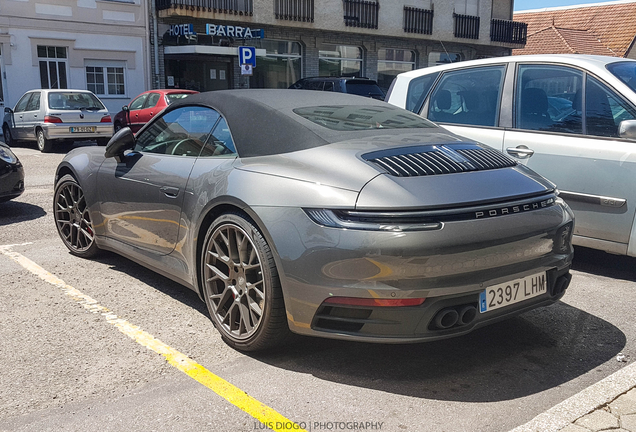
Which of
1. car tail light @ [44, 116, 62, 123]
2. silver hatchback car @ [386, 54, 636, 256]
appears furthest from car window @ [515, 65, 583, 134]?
car tail light @ [44, 116, 62, 123]

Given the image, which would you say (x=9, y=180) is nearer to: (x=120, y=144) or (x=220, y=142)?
(x=120, y=144)

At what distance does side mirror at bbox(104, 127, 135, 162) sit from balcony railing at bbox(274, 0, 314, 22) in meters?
22.9

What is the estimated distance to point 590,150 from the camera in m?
4.88

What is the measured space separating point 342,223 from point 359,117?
3.73 ft

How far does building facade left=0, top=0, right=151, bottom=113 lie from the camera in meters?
21.7

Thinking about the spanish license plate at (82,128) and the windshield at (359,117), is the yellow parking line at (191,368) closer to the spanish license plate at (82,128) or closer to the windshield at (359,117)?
the windshield at (359,117)

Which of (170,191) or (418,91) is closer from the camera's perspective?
(170,191)

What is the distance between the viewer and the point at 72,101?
645 inches

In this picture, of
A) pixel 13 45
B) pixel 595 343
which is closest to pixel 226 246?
pixel 595 343

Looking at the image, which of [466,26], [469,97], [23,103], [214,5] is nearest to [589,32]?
[466,26]

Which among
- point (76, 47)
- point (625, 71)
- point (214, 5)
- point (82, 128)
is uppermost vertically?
point (214, 5)

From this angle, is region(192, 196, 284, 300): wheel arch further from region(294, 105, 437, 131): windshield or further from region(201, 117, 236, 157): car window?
region(294, 105, 437, 131): windshield

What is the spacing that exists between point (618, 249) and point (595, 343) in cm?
134

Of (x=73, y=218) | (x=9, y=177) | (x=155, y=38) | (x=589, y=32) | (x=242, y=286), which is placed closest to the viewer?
(x=242, y=286)
